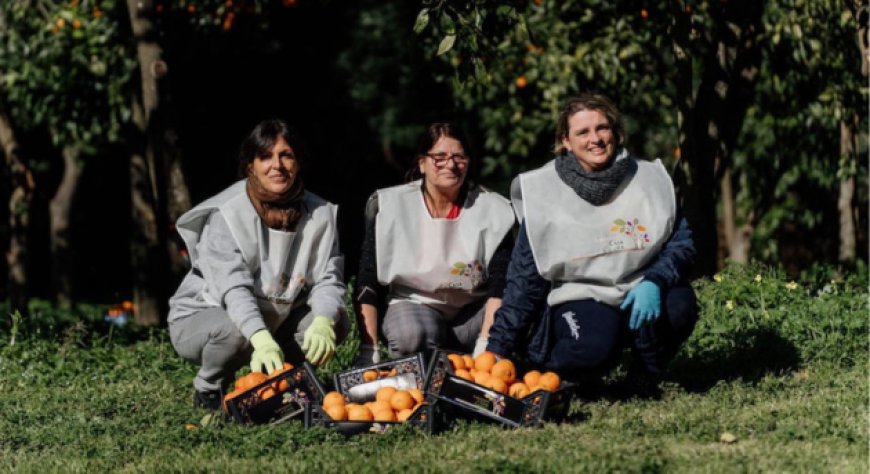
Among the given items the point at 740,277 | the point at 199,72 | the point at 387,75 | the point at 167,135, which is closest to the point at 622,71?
the point at 740,277

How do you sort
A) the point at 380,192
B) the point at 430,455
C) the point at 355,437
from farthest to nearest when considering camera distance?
the point at 380,192 < the point at 355,437 < the point at 430,455

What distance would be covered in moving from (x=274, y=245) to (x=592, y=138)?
1.36m

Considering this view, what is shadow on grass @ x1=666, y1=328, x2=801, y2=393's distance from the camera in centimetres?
559

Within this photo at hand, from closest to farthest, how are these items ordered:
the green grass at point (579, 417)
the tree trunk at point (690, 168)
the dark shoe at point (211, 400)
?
the green grass at point (579, 417), the dark shoe at point (211, 400), the tree trunk at point (690, 168)

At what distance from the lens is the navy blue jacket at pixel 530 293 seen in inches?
196

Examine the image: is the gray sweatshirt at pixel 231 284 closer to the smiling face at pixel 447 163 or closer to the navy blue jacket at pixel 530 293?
the smiling face at pixel 447 163

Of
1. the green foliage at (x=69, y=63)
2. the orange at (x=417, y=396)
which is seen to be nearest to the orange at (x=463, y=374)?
the orange at (x=417, y=396)

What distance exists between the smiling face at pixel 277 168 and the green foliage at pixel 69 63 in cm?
441

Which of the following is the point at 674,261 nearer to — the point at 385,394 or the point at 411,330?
the point at 411,330

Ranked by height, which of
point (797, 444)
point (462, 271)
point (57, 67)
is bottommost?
point (797, 444)

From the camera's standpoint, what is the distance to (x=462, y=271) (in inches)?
210

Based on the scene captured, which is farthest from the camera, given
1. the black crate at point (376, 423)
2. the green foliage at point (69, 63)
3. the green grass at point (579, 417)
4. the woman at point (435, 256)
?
the green foliage at point (69, 63)

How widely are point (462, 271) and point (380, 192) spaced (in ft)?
1.71

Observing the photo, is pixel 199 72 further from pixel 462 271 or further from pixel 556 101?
pixel 462 271
